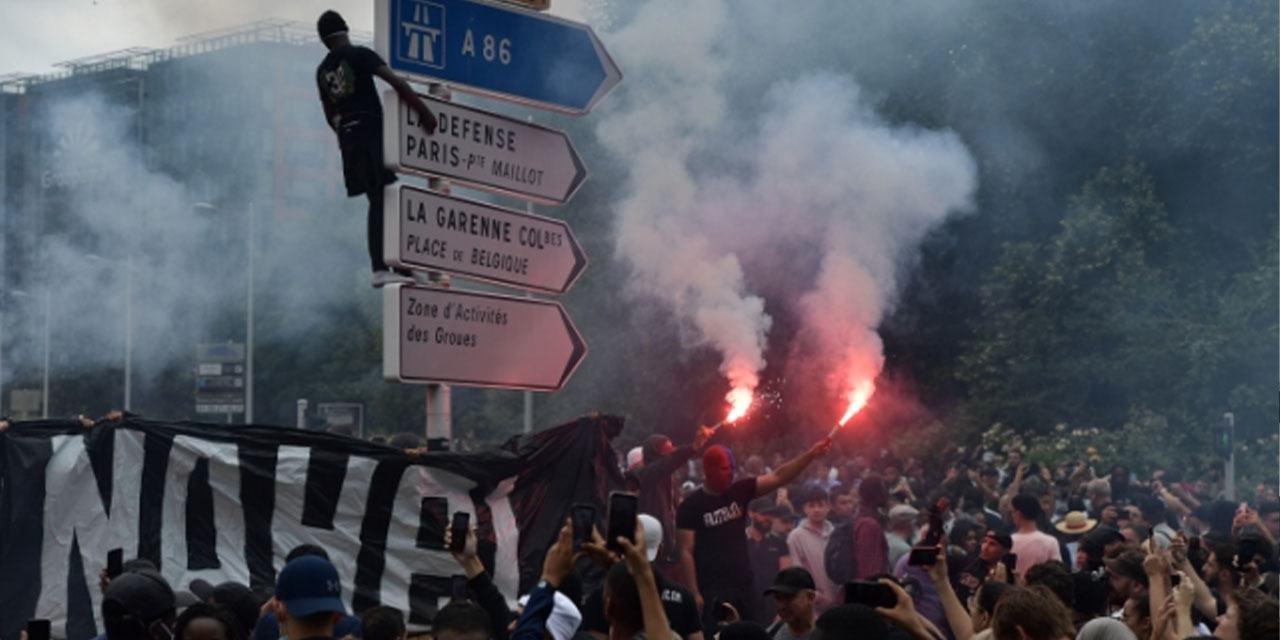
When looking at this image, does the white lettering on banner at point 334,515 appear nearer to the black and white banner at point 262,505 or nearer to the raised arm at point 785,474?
the black and white banner at point 262,505

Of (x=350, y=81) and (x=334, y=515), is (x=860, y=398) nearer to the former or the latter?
(x=334, y=515)

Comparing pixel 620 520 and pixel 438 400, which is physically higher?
pixel 438 400

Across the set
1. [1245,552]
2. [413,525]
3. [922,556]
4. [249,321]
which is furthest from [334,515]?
[249,321]

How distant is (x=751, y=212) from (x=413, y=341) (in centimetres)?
1509

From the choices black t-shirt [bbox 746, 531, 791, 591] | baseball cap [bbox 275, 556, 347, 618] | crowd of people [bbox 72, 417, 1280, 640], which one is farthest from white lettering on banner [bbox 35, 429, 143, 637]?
baseball cap [bbox 275, 556, 347, 618]

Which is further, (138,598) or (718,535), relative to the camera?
(718,535)

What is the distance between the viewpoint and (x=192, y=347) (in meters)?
48.3

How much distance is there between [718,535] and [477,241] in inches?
107

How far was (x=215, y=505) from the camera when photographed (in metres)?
9.18

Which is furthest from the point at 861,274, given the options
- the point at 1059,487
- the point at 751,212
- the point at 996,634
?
the point at 996,634

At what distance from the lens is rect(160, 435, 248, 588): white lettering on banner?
9.02m

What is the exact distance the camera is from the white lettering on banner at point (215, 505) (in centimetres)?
902

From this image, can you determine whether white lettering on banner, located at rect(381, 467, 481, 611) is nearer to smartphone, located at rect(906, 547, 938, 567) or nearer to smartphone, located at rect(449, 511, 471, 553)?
smartphone, located at rect(906, 547, 938, 567)

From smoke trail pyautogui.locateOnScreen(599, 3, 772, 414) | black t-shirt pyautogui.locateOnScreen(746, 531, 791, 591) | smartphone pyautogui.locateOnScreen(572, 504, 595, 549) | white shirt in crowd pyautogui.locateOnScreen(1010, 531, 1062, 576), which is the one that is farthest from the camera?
smoke trail pyautogui.locateOnScreen(599, 3, 772, 414)
